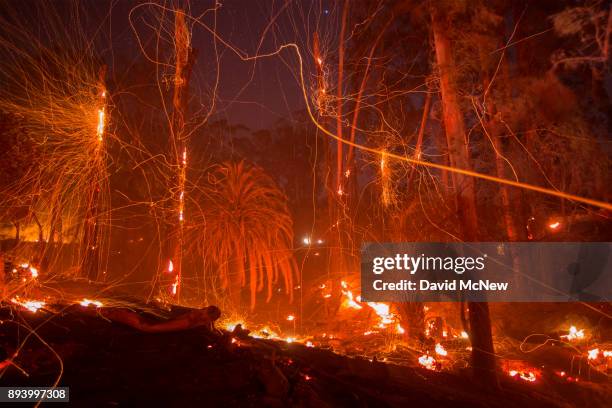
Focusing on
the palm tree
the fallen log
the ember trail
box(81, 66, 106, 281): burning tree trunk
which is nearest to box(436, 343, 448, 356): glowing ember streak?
the ember trail

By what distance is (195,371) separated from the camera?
199 inches

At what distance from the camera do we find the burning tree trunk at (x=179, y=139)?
1075 cm

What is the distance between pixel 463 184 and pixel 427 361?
13.3 ft

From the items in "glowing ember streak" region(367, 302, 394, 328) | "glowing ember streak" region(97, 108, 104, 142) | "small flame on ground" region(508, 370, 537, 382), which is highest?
"glowing ember streak" region(97, 108, 104, 142)

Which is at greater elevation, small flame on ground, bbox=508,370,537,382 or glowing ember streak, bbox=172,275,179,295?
glowing ember streak, bbox=172,275,179,295

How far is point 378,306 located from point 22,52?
11.9 meters

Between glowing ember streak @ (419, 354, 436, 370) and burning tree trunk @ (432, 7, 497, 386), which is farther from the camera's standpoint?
glowing ember streak @ (419, 354, 436, 370)

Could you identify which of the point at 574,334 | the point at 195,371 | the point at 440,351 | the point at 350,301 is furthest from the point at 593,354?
the point at 195,371

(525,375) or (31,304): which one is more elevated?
(31,304)

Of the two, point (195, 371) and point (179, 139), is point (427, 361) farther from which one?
point (179, 139)

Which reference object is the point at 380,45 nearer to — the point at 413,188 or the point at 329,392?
the point at 413,188

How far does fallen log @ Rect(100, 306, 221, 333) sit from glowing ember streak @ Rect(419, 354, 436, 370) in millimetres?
5600

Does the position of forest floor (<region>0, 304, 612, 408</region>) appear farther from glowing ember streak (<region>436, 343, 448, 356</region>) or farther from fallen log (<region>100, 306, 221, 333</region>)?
glowing ember streak (<region>436, 343, 448, 356</region>)

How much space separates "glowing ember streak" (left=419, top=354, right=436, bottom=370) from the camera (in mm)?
9484
